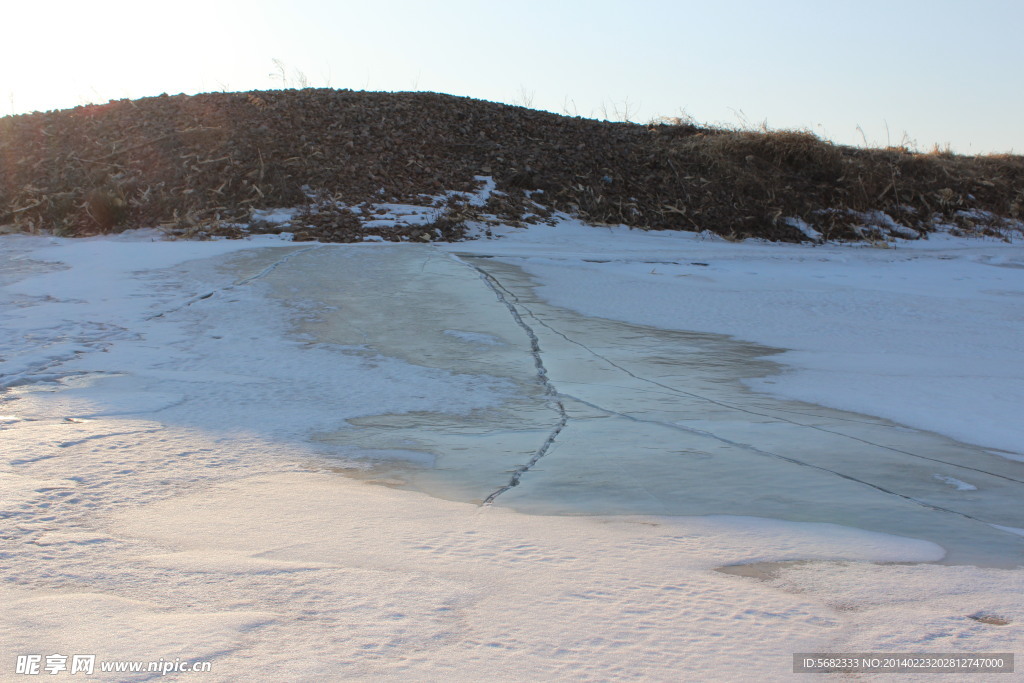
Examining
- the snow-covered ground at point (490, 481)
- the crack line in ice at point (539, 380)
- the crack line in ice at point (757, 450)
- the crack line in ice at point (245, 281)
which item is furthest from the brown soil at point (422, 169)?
the crack line in ice at point (757, 450)

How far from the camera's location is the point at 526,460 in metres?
2.30

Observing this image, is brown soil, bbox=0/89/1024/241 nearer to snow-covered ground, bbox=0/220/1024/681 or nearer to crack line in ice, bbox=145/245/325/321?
crack line in ice, bbox=145/245/325/321

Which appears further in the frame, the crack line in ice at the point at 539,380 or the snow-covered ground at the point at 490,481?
the crack line in ice at the point at 539,380

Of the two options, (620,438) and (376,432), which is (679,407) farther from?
(376,432)

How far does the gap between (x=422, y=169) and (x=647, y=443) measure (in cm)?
719

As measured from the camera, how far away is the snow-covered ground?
131cm

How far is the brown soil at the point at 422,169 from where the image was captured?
8430 mm

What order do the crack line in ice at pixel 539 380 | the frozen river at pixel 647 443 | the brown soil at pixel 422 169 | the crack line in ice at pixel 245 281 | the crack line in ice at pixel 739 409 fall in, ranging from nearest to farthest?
the frozen river at pixel 647 443
the crack line in ice at pixel 539 380
the crack line in ice at pixel 739 409
the crack line in ice at pixel 245 281
the brown soil at pixel 422 169

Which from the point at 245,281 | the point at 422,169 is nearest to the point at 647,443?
the point at 245,281

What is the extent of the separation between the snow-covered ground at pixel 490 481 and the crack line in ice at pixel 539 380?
0.02 meters

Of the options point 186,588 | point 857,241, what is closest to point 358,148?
point 857,241

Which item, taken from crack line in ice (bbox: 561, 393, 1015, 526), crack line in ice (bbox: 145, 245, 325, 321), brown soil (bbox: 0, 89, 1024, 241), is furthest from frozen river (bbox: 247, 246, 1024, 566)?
brown soil (bbox: 0, 89, 1024, 241)

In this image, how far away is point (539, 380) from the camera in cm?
330

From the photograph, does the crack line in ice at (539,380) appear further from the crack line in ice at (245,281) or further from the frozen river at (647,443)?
the crack line in ice at (245,281)
